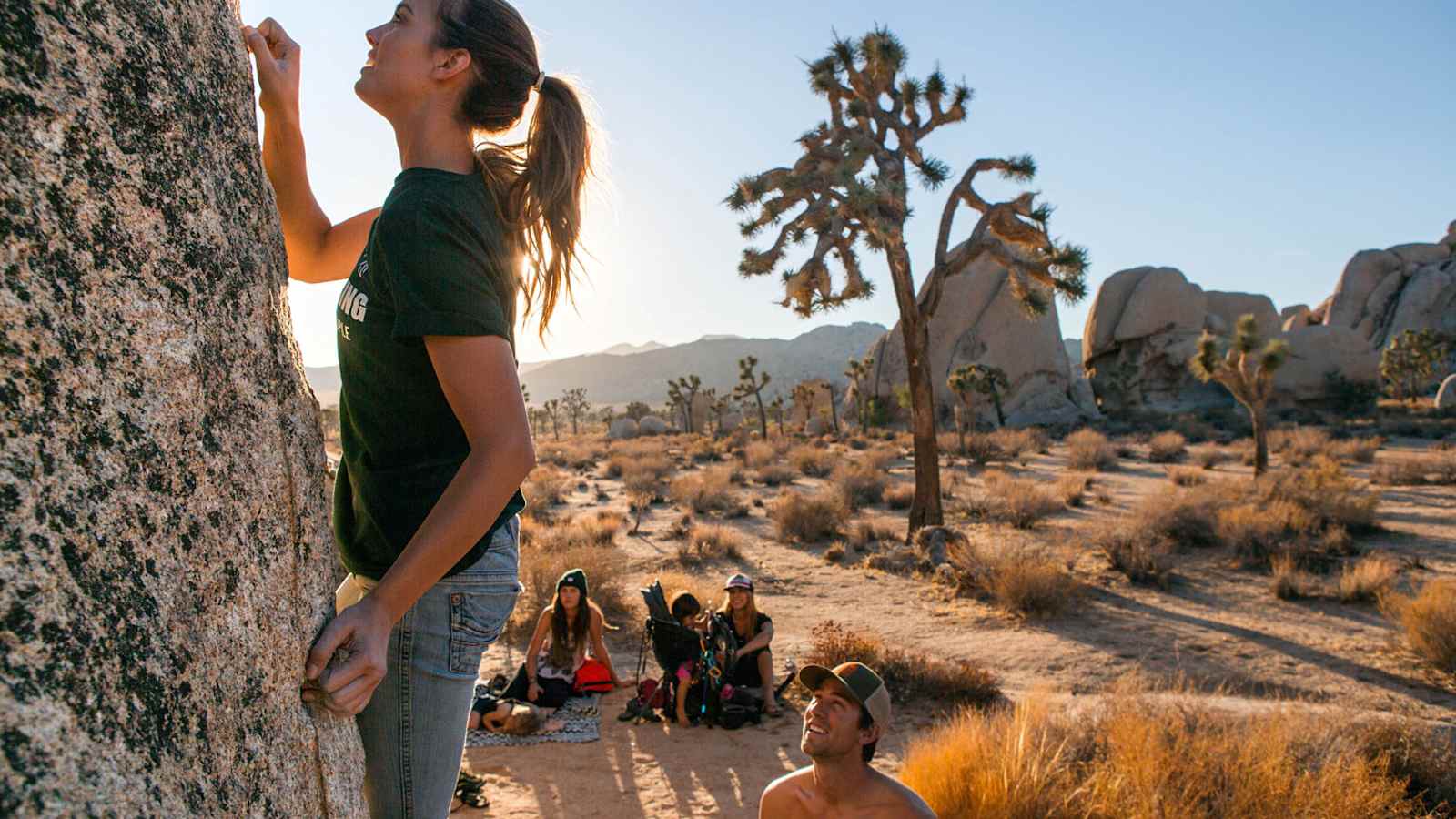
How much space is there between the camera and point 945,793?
14.2 feet

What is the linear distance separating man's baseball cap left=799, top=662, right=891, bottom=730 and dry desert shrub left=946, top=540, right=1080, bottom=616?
6186mm

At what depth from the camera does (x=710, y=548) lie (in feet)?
42.1

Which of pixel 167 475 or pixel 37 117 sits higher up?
pixel 37 117

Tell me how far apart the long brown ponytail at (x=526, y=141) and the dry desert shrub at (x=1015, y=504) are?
13.8 metres

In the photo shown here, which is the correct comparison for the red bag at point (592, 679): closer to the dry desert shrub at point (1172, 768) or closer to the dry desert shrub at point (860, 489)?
the dry desert shrub at point (1172, 768)

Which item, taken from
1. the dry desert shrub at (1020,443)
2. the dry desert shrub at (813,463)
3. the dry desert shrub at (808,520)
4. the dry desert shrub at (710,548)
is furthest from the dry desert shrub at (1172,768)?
the dry desert shrub at (1020,443)

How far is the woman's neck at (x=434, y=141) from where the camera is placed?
128 cm

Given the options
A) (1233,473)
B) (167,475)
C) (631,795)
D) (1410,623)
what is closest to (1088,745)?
(631,795)

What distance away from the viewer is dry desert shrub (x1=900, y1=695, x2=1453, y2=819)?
12.8 feet

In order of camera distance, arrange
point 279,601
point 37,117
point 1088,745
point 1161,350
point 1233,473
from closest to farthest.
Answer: point 37,117
point 279,601
point 1088,745
point 1233,473
point 1161,350

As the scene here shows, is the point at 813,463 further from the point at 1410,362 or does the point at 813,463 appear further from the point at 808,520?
the point at 1410,362

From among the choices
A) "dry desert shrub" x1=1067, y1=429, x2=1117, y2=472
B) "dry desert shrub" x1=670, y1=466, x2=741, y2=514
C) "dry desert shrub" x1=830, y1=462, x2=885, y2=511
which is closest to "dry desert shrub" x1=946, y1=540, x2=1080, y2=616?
"dry desert shrub" x1=830, y1=462, x2=885, y2=511

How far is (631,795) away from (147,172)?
5.05 metres

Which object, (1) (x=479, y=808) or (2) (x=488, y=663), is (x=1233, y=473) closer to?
(2) (x=488, y=663)
